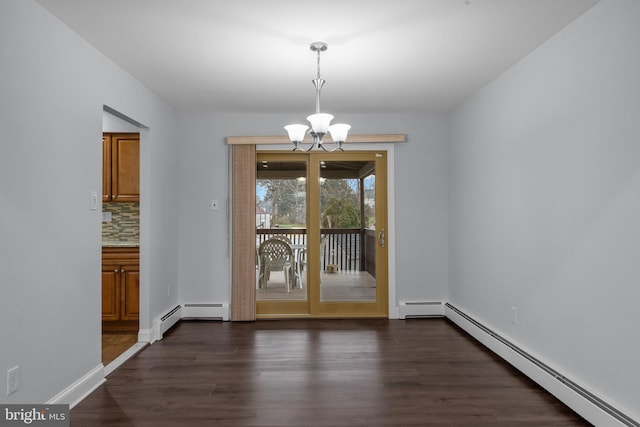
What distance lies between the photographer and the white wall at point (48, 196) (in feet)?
7.02

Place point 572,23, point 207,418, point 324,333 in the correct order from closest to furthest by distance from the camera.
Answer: point 207,418 → point 572,23 → point 324,333

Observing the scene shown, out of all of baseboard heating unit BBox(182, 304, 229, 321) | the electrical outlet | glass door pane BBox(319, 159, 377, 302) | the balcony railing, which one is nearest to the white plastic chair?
the balcony railing

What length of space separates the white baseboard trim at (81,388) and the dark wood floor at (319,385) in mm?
55

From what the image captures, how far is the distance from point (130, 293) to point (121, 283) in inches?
6.0

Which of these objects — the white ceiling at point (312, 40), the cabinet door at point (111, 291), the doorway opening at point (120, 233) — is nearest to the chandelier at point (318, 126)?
the white ceiling at point (312, 40)

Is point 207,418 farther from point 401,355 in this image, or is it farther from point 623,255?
point 623,255

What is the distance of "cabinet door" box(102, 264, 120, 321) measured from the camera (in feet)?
13.9

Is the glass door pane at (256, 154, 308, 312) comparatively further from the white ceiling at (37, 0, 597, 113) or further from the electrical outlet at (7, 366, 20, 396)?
the electrical outlet at (7, 366, 20, 396)

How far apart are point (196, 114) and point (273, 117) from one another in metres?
0.96

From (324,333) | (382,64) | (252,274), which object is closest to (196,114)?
(252,274)

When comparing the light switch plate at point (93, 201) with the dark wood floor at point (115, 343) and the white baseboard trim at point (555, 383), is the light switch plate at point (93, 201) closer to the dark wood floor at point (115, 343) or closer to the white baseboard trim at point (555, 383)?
the dark wood floor at point (115, 343)

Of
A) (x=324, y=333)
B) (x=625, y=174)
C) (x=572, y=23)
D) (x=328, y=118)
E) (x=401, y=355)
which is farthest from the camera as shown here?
(x=324, y=333)

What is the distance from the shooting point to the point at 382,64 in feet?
10.9

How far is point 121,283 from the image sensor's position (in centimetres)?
426
